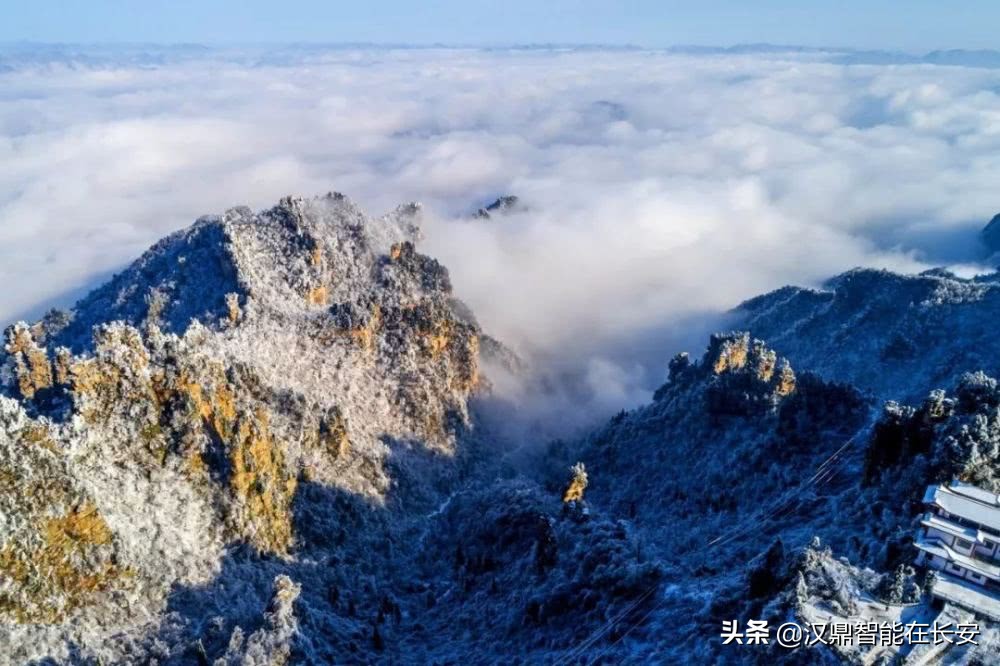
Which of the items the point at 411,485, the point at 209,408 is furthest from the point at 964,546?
the point at 411,485

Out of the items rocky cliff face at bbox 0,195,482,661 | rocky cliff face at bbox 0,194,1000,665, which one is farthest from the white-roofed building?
rocky cliff face at bbox 0,195,482,661

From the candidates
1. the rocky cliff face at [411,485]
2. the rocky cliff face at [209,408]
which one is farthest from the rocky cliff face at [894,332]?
the rocky cliff face at [209,408]

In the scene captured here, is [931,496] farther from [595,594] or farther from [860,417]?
[860,417]

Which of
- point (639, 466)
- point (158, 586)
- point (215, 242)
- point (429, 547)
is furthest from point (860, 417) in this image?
point (215, 242)

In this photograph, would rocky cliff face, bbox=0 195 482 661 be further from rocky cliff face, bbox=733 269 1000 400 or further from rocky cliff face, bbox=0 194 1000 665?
rocky cliff face, bbox=733 269 1000 400

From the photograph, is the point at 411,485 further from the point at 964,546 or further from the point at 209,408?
the point at 964,546

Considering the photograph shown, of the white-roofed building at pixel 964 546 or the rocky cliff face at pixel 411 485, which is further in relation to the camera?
the rocky cliff face at pixel 411 485

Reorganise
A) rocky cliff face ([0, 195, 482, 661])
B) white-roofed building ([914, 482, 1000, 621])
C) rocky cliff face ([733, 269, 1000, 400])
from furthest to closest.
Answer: rocky cliff face ([733, 269, 1000, 400]) < rocky cliff face ([0, 195, 482, 661]) < white-roofed building ([914, 482, 1000, 621])

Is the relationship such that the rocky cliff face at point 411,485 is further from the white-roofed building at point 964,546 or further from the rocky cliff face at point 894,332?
the white-roofed building at point 964,546

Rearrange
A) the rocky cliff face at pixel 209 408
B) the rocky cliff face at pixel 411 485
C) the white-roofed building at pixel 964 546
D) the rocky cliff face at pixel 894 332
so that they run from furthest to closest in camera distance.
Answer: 1. the rocky cliff face at pixel 894 332
2. the rocky cliff face at pixel 209 408
3. the rocky cliff face at pixel 411 485
4. the white-roofed building at pixel 964 546
